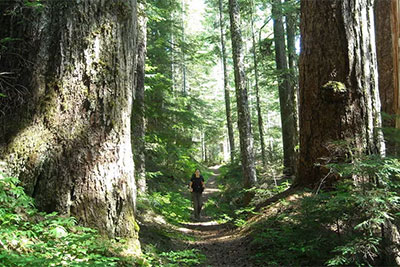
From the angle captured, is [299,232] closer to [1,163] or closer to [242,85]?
[1,163]

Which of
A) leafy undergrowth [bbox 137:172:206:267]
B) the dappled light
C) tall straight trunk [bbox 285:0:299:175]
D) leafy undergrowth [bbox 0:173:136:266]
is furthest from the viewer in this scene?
tall straight trunk [bbox 285:0:299:175]

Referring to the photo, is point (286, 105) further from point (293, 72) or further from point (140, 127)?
point (140, 127)

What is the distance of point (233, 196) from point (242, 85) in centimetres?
512

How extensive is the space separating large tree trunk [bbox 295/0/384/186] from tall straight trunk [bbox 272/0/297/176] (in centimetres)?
630

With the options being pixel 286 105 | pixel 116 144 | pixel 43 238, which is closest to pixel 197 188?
pixel 286 105

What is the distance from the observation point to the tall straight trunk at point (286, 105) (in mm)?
12242

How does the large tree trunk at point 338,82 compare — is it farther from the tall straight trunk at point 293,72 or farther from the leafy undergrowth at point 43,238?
the tall straight trunk at point 293,72

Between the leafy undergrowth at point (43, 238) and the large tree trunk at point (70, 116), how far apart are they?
227 millimetres

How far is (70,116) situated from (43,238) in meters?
1.50

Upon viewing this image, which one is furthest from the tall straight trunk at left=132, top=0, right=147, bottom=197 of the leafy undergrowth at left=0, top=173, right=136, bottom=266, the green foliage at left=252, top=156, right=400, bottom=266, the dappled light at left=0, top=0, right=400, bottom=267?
the leafy undergrowth at left=0, top=173, right=136, bottom=266

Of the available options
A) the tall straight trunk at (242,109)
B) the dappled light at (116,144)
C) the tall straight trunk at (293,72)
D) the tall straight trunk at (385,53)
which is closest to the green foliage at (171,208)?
the tall straight trunk at (242,109)

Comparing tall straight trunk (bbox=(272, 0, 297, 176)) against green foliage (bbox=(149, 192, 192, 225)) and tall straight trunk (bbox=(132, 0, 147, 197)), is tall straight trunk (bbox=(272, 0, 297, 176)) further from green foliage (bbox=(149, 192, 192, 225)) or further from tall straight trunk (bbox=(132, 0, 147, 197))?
tall straight trunk (bbox=(132, 0, 147, 197))

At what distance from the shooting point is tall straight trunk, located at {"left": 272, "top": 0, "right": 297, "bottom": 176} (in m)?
12.2

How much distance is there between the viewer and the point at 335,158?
4.91 metres
